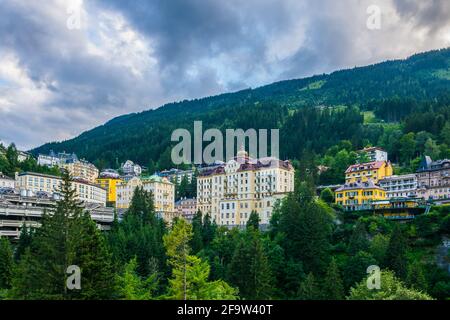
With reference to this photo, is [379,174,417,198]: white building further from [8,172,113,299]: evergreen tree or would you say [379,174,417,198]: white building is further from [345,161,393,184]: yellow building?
[8,172,113,299]: evergreen tree

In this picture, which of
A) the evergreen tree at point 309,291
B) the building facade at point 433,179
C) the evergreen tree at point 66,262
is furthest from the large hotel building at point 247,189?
the evergreen tree at point 66,262

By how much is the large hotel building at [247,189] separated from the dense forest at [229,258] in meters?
11.0

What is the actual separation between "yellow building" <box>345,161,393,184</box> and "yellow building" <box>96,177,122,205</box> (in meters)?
74.0

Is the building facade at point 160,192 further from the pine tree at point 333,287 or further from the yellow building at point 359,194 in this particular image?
the pine tree at point 333,287

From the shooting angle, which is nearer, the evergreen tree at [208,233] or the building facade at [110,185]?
the evergreen tree at [208,233]

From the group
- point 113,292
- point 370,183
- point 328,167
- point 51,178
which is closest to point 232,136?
point 328,167

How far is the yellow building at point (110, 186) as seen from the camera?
6161 inches

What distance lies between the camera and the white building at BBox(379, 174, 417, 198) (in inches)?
3994

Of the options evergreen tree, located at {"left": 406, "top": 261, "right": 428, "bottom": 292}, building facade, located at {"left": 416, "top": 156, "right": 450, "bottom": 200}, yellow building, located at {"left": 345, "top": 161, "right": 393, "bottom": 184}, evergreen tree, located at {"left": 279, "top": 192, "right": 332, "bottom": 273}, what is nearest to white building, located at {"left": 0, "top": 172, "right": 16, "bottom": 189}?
evergreen tree, located at {"left": 279, "top": 192, "right": 332, "bottom": 273}

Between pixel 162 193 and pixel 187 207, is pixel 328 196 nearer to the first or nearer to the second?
pixel 187 207

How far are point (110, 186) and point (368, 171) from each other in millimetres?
82279
